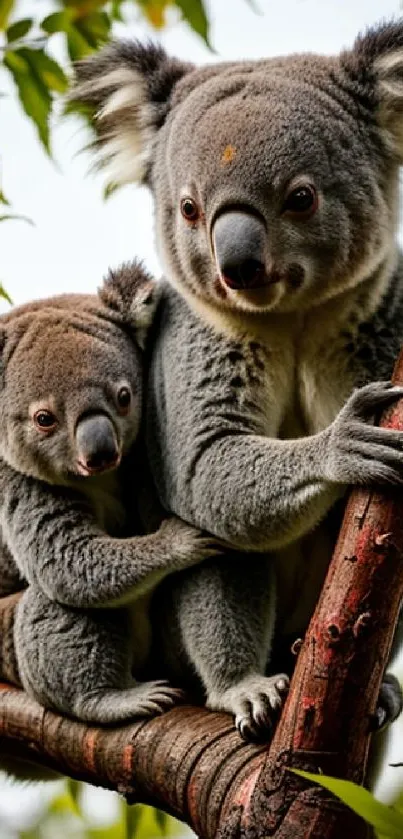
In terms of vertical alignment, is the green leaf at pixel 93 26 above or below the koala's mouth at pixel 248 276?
above

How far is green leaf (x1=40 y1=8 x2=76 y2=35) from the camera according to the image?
342 cm

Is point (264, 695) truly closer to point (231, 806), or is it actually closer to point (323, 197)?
point (231, 806)

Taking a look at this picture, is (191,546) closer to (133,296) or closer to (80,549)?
(80,549)

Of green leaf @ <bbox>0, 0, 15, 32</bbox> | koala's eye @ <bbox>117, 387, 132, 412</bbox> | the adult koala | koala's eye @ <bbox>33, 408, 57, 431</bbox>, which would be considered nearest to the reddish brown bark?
the adult koala

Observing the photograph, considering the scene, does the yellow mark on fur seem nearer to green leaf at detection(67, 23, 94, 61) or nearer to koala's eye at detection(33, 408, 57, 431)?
green leaf at detection(67, 23, 94, 61)

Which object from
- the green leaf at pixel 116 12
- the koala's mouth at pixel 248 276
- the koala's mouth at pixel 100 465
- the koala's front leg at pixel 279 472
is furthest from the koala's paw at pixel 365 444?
the green leaf at pixel 116 12

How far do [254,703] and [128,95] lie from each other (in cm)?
206

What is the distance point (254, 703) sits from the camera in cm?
320

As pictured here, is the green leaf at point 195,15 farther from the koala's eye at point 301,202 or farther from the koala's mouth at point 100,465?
the koala's mouth at point 100,465

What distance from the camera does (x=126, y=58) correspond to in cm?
399

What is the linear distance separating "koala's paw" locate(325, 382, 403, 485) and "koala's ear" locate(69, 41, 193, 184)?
1.39 metres

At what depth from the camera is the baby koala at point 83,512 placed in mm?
3547

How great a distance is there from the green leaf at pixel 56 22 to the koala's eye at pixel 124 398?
3.67 feet

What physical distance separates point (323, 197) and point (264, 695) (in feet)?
4.62
